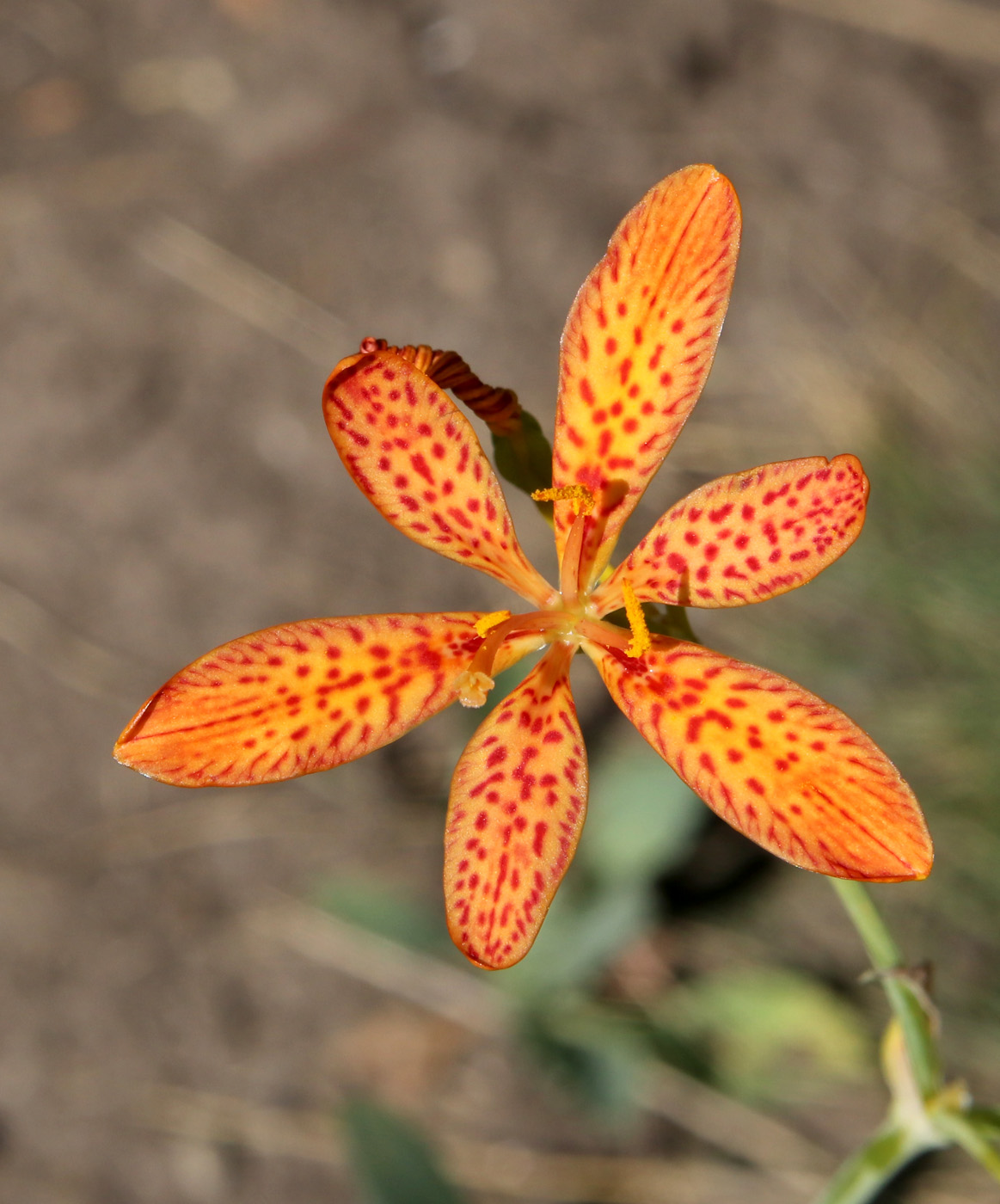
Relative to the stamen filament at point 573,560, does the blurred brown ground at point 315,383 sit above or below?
below

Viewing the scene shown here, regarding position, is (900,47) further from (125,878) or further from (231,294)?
(125,878)

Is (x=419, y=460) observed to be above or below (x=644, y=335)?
below

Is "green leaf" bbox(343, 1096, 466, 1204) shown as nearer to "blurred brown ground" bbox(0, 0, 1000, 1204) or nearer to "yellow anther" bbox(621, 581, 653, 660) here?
"blurred brown ground" bbox(0, 0, 1000, 1204)

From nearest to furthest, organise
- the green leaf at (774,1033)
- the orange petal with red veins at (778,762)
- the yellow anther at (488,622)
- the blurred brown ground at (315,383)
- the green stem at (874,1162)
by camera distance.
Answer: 1. the orange petal with red veins at (778,762)
2. the yellow anther at (488,622)
3. the green stem at (874,1162)
4. the green leaf at (774,1033)
5. the blurred brown ground at (315,383)

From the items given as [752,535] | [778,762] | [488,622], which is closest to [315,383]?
[488,622]

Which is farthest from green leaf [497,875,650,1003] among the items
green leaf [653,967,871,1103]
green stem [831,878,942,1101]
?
green stem [831,878,942,1101]

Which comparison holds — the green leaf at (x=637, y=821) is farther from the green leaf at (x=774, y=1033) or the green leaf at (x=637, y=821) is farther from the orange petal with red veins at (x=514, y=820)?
the orange petal with red veins at (x=514, y=820)

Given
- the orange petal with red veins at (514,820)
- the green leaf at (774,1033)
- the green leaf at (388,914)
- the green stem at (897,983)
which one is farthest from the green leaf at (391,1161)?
the orange petal with red veins at (514,820)

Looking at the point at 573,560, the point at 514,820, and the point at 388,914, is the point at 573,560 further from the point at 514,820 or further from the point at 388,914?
the point at 388,914
